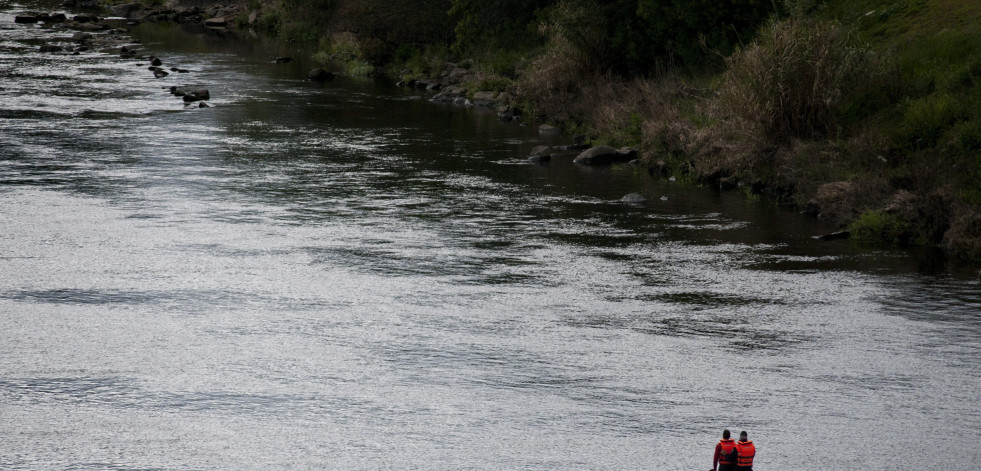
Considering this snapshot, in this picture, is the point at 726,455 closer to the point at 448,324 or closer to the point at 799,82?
the point at 448,324

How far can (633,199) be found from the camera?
30.6m

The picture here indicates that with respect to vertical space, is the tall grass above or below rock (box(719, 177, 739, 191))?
above

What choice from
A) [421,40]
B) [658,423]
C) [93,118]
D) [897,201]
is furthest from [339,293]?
[421,40]

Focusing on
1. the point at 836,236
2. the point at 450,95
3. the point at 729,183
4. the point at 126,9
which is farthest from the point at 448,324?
the point at 126,9

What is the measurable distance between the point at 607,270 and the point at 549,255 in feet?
5.74

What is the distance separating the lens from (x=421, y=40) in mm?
65000

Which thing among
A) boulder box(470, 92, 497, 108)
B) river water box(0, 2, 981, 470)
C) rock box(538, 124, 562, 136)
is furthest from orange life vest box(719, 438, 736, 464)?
boulder box(470, 92, 497, 108)

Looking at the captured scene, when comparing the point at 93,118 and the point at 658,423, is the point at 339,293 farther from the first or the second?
the point at 93,118

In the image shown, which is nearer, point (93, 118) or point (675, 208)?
point (675, 208)

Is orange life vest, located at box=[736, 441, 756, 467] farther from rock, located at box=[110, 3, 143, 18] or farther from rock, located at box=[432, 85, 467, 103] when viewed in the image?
rock, located at box=[110, 3, 143, 18]

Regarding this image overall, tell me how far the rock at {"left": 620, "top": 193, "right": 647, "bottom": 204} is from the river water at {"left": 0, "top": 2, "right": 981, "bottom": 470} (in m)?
0.62

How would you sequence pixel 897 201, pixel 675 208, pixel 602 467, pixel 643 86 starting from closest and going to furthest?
1. pixel 602 467
2. pixel 897 201
3. pixel 675 208
4. pixel 643 86

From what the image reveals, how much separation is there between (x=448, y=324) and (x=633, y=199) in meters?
12.5

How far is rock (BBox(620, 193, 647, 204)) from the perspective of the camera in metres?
30.5
